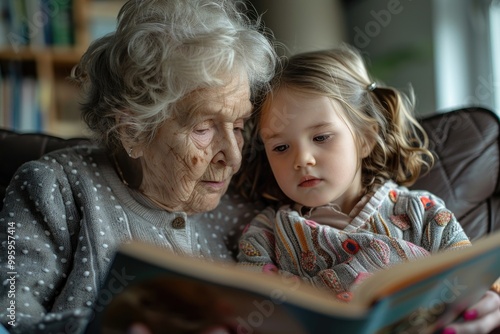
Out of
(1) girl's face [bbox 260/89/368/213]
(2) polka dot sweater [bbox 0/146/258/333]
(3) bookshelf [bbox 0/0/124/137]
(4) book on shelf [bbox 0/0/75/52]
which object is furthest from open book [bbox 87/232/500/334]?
(4) book on shelf [bbox 0/0/75/52]

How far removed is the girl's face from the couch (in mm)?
314

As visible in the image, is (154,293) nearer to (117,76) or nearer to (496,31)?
(117,76)

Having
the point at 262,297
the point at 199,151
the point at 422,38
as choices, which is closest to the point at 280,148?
the point at 199,151

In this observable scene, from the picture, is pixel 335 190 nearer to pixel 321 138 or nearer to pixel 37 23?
pixel 321 138

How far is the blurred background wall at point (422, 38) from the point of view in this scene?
116 inches

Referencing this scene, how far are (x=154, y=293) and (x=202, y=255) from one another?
59 cm

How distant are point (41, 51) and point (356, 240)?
2481 millimetres

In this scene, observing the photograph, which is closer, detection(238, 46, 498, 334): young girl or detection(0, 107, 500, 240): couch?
detection(238, 46, 498, 334): young girl

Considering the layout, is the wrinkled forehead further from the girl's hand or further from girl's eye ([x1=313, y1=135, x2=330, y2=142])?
the girl's hand

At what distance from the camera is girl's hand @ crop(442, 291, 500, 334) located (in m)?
1.04

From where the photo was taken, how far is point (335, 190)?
1361 mm

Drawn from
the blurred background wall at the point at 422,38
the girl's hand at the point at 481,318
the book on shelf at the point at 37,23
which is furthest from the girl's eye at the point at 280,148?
the book on shelf at the point at 37,23

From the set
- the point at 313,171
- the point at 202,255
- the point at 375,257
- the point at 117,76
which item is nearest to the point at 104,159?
the point at 117,76

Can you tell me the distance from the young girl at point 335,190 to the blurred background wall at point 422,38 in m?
1.31
